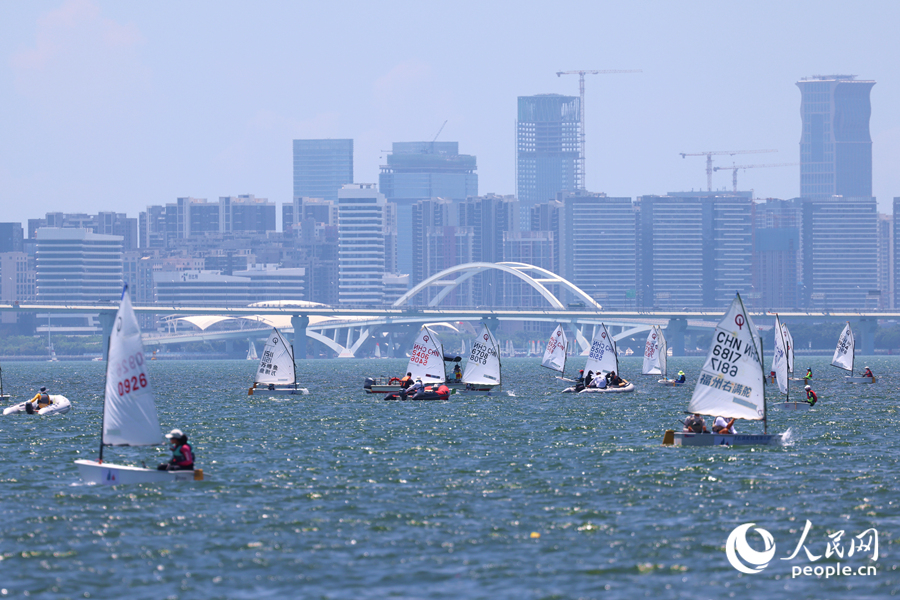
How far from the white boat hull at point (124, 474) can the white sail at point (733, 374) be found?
17174 millimetres

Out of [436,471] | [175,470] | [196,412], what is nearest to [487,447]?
[436,471]

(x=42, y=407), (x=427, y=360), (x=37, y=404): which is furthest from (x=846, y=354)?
(x=37, y=404)

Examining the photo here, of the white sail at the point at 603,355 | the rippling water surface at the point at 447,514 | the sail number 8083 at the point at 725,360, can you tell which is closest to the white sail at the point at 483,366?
the white sail at the point at 603,355

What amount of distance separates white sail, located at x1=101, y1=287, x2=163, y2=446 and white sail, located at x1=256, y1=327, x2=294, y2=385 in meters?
50.6

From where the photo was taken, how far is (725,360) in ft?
148

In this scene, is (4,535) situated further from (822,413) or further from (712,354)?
(822,413)

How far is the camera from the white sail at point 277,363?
290 ft

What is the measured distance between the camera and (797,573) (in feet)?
85.6

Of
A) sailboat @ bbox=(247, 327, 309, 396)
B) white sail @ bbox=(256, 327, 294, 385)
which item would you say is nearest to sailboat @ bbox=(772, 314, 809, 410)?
sailboat @ bbox=(247, 327, 309, 396)

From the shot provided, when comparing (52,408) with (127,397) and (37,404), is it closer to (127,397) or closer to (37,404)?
(37,404)

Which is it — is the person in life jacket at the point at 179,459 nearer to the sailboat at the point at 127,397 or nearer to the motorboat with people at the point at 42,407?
the sailboat at the point at 127,397

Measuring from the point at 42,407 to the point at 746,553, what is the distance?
49.4 meters

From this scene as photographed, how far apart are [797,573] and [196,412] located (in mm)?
52323

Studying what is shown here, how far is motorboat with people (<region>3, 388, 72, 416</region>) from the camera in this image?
2704 inches
